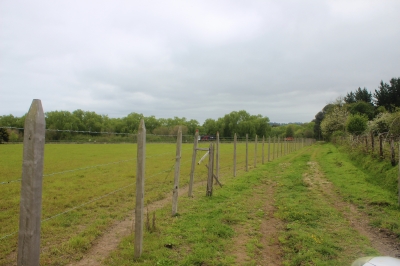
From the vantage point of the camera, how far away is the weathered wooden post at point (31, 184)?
2.65m

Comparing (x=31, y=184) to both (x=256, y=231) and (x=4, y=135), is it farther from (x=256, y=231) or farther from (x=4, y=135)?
(x=256, y=231)

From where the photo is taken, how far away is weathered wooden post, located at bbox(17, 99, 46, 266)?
265 centimetres

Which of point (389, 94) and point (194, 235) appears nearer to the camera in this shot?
point (194, 235)

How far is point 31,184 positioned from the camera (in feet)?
8.78

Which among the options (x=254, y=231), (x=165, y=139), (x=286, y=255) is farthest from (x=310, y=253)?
(x=165, y=139)

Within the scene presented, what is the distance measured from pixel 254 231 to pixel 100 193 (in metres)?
6.24

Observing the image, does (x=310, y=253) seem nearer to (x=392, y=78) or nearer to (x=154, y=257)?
(x=154, y=257)

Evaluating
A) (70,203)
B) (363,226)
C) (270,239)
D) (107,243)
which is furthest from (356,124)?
(107,243)

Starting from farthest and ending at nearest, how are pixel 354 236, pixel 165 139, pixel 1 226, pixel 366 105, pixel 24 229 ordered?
pixel 366 105
pixel 165 139
pixel 1 226
pixel 354 236
pixel 24 229

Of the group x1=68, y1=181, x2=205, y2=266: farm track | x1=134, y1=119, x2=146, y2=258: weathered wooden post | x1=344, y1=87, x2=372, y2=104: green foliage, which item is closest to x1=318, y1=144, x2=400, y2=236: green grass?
x1=134, y1=119, x2=146, y2=258: weathered wooden post

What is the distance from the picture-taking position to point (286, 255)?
4504mm

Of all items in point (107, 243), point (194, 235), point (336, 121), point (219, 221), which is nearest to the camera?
point (107, 243)

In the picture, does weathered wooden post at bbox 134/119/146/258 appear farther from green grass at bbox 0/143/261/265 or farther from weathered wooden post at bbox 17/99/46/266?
weathered wooden post at bbox 17/99/46/266

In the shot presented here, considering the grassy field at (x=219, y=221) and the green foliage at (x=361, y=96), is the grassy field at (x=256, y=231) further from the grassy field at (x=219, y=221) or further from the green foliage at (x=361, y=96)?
the green foliage at (x=361, y=96)
